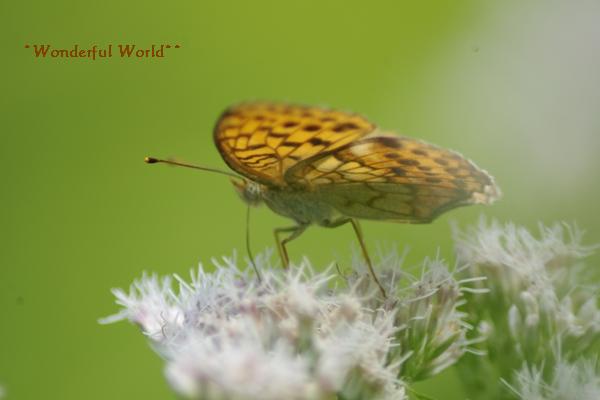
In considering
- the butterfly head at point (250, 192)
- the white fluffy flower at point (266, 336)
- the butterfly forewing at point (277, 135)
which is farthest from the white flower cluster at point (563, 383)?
the butterfly head at point (250, 192)

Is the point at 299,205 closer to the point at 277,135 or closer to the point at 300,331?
the point at 277,135

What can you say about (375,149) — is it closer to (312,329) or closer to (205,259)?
(312,329)

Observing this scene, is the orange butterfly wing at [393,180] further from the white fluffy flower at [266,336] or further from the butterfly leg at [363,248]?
the white fluffy flower at [266,336]

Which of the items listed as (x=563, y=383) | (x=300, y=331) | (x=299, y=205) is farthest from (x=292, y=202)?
(x=563, y=383)

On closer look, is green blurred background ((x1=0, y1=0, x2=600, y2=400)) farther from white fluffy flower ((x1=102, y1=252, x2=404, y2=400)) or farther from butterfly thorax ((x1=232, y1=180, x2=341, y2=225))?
white fluffy flower ((x1=102, y1=252, x2=404, y2=400))

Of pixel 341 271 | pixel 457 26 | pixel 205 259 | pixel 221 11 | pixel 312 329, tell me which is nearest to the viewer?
pixel 312 329

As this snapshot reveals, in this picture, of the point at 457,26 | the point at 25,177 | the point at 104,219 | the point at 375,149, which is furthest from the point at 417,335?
the point at 457,26

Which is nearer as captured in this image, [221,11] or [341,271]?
[341,271]
